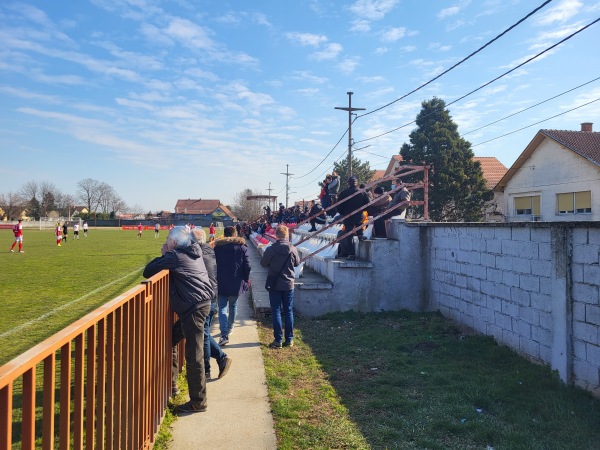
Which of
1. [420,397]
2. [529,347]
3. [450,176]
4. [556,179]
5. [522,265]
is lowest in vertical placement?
[420,397]

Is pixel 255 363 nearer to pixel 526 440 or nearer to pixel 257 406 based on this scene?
pixel 257 406

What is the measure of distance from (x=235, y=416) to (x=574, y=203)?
2663cm

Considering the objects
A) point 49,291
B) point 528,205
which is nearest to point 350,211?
point 49,291

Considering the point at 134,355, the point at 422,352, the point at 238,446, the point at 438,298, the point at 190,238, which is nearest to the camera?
the point at 134,355

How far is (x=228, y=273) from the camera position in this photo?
6895 mm

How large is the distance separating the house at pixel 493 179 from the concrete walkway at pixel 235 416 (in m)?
30.3

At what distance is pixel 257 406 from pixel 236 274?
100 inches

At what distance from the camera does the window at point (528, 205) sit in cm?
2964

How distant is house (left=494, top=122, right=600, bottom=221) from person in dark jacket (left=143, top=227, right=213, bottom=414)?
967 inches

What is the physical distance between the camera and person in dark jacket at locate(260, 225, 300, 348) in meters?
6.82

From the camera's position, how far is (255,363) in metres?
6.01

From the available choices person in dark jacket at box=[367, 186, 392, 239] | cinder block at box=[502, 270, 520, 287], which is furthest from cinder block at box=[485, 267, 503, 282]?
person in dark jacket at box=[367, 186, 392, 239]

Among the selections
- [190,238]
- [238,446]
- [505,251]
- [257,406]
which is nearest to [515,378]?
[505,251]

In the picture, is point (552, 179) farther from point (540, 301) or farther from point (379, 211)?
point (540, 301)
